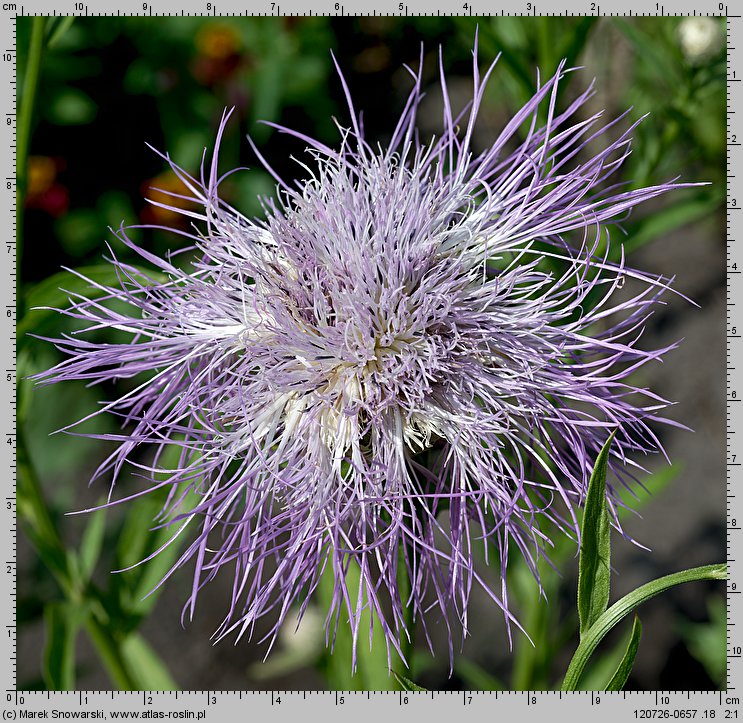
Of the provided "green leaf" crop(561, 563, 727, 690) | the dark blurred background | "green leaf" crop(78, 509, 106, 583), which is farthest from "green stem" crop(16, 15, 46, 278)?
"green leaf" crop(561, 563, 727, 690)

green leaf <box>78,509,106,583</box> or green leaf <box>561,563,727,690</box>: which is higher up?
green leaf <box>561,563,727,690</box>

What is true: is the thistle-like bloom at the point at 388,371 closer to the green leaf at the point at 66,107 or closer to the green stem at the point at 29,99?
the green stem at the point at 29,99

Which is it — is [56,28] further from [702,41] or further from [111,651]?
[702,41]

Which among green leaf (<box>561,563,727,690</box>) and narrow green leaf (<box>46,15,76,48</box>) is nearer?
green leaf (<box>561,563,727,690</box>)

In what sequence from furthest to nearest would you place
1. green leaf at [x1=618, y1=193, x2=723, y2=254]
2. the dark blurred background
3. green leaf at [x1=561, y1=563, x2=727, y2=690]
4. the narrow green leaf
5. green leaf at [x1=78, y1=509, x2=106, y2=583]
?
1. the dark blurred background
2. green leaf at [x1=618, y1=193, x2=723, y2=254]
3. green leaf at [x1=78, y1=509, x2=106, y2=583]
4. the narrow green leaf
5. green leaf at [x1=561, y1=563, x2=727, y2=690]

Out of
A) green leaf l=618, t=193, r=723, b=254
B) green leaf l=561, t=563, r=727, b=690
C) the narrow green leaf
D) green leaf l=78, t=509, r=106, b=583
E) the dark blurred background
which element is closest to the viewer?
green leaf l=561, t=563, r=727, b=690

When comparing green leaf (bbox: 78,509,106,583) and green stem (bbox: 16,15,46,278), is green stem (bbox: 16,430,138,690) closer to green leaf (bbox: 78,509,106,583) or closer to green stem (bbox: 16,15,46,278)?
green leaf (bbox: 78,509,106,583)

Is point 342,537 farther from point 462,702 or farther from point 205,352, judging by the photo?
point 462,702

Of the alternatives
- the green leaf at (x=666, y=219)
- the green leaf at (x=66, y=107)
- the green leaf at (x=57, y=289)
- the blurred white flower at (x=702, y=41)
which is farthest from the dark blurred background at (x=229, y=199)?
the green leaf at (x=57, y=289)

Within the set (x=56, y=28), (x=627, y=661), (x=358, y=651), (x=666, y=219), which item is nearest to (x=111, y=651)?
(x=358, y=651)
